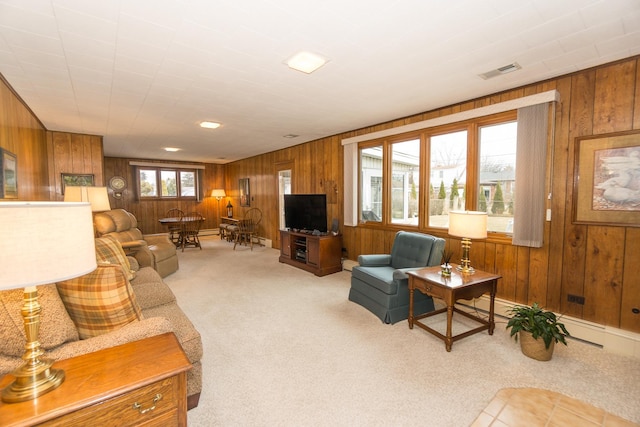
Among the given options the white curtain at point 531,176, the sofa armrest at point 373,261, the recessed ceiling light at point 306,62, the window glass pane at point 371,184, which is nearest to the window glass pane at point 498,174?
the white curtain at point 531,176

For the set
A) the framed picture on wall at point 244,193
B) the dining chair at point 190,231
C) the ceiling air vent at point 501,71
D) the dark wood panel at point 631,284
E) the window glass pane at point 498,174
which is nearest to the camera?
the dark wood panel at point 631,284

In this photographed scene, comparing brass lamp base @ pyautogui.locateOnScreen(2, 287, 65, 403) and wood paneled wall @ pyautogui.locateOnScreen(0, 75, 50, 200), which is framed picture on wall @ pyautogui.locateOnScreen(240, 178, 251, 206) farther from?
brass lamp base @ pyautogui.locateOnScreen(2, 287, 65, 403)

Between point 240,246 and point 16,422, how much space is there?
6816 millimetres

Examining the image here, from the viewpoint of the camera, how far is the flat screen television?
5.17 m

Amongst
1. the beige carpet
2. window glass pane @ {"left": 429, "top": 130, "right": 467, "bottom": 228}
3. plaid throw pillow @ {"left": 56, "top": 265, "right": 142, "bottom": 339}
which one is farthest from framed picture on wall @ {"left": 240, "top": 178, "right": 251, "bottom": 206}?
plaid throw pillow @ {"left": 56, "top": 265, "right": 142, "bottom": 339}

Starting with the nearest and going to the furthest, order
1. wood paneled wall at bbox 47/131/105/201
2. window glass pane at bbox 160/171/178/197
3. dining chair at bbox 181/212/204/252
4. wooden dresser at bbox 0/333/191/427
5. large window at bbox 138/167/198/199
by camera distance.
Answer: wooden dresser at bbox 0/333/191/427 → wood paneled wall at bbox 47/131/105/201 → dining chair at bbox 181/212/204/252 → large window at bbox 138/167/198/199 → window glass pane at bbox 160/171/178/197

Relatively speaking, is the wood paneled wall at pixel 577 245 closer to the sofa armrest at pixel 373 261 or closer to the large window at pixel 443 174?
the large window at pixel 443 174

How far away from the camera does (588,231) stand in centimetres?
262

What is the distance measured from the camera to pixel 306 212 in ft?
17.8

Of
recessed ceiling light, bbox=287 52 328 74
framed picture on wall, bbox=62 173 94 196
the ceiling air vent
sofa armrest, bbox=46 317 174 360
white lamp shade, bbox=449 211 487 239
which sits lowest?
sofa armrest, bbox=46 317 174 360

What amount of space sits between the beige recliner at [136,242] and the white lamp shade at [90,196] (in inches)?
22.7

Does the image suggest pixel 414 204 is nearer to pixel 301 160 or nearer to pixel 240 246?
pixel 301 160

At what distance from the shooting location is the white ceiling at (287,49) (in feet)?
5.76

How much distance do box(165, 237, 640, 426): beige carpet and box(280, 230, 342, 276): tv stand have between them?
1.35 m
